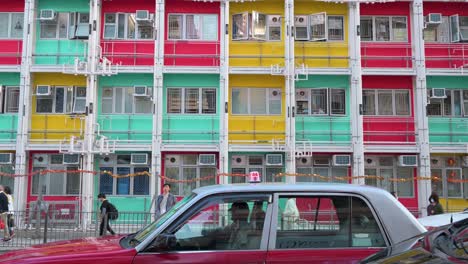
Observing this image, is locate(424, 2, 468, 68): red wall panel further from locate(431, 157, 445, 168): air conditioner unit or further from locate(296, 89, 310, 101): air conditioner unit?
locate(296, 89, 310, 101): air conditioner unit

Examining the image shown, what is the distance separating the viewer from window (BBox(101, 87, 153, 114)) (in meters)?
22.0

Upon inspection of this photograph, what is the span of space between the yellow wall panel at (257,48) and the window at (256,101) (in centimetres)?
Result: 124

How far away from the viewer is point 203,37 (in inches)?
875

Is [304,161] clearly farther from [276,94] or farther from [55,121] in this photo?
[55,121]

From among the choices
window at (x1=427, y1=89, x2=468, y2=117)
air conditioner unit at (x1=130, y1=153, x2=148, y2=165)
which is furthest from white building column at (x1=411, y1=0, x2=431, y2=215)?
air conditioner unit at (x1=130, y1=153, x2=148, y2=165)

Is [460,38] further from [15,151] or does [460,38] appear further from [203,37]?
[15,151]

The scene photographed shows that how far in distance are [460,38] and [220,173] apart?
41.6 ft

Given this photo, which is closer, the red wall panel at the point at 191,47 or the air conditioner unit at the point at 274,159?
the air conditioner unit at the point at 274,159

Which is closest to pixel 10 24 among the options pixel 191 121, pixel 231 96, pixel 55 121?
pixel 55 121

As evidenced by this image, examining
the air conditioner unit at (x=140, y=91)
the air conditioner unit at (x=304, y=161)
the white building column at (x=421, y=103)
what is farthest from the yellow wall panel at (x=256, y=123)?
the white building column at (x=421, y=103)

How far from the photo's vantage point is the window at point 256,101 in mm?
22047

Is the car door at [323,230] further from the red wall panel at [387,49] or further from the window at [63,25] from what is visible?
the window at [63,25]

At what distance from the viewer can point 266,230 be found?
441cm

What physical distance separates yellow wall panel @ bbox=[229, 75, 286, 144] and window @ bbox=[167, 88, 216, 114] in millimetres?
947
